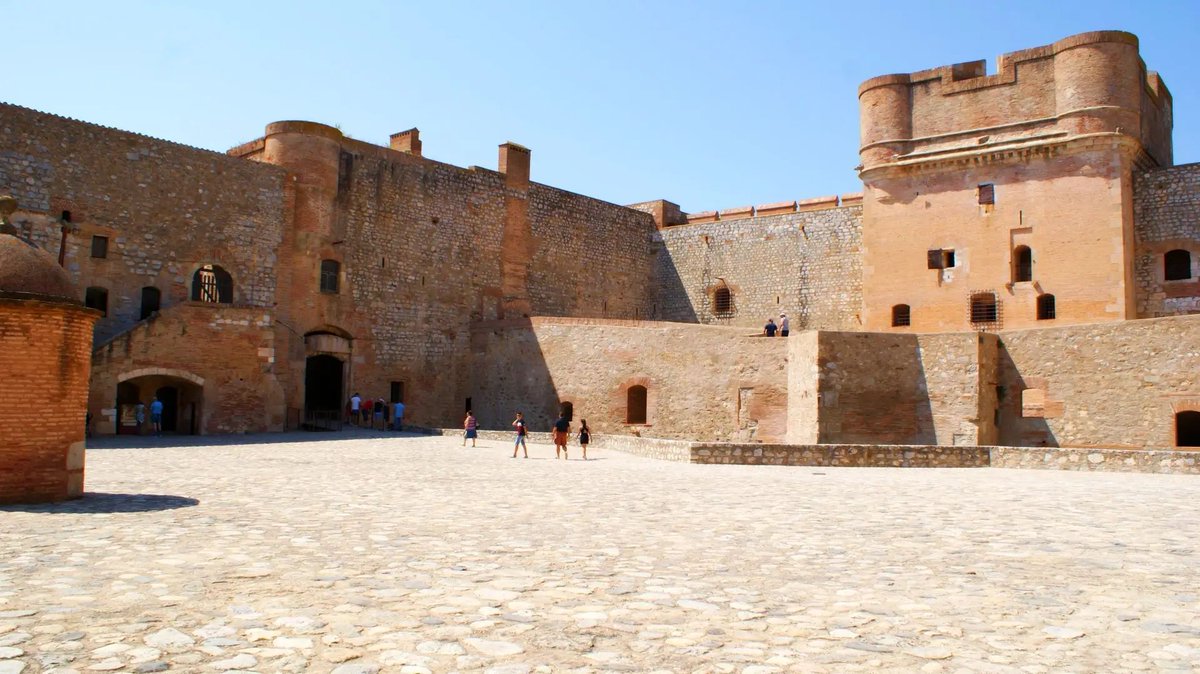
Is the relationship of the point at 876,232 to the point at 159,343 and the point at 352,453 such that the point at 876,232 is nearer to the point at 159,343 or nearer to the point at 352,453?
the point at 352,453

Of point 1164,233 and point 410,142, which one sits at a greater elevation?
point 410,142

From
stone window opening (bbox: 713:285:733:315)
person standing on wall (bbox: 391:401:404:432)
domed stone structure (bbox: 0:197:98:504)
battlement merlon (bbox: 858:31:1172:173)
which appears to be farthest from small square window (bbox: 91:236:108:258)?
battlement merlon (bbox: 858:31:1172:173)

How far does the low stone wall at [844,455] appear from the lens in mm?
16547

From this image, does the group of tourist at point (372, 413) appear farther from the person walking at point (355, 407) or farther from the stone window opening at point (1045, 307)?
the stone window opening at point (1045, 307)

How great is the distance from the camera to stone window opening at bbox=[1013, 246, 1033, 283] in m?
25.0

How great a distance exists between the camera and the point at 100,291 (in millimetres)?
21734

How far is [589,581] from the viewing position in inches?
229

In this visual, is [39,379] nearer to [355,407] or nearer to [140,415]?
[140,415]

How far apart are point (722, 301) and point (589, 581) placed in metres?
28.0

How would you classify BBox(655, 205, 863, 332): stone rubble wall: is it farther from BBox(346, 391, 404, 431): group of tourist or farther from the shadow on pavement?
the shadow on pavement

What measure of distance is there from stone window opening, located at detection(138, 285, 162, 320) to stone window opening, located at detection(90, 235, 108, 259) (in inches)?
46.2

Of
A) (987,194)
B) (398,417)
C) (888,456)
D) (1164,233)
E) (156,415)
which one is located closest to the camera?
(888,456)

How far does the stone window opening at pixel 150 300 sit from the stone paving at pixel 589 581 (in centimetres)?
1247

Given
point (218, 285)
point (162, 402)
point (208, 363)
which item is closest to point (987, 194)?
point (208, 363)
